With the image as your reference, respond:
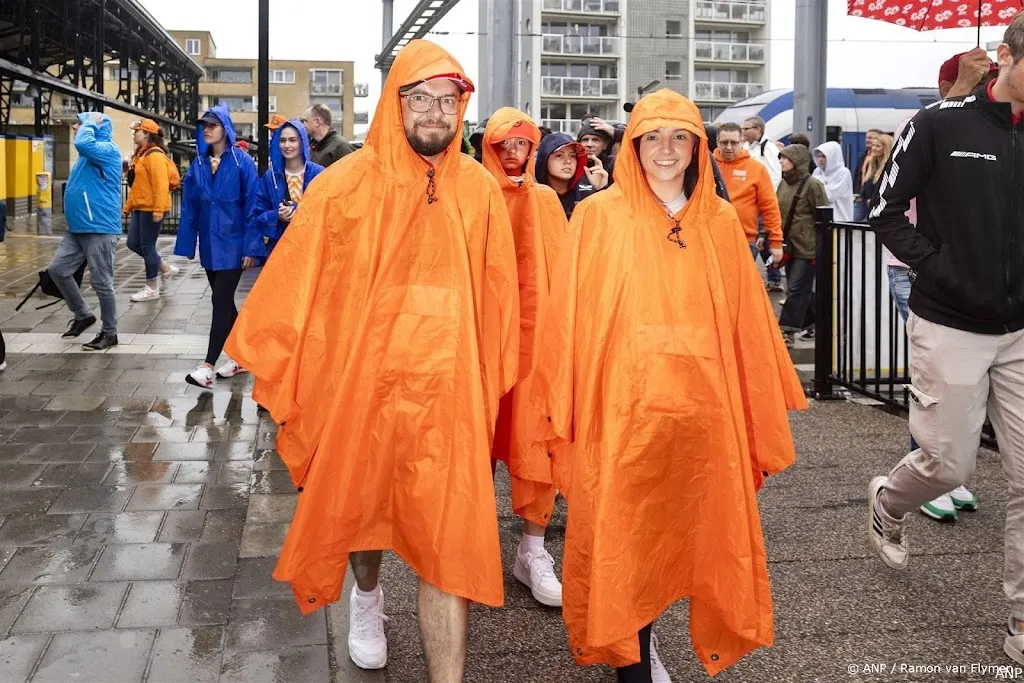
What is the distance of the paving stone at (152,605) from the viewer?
3.71 meters

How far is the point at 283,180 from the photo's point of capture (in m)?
7.47

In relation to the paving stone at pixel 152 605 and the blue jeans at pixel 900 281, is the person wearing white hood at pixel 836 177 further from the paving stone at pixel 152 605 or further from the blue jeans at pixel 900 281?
the paving stone at pixel 152 605

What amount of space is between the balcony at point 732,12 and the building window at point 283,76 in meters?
54.5

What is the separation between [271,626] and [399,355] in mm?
1211

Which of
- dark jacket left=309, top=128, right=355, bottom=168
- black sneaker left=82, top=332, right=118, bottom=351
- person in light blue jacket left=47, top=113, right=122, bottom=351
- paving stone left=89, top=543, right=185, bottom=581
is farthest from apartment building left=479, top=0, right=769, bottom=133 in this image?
paving stone left=89, top=543, right=185, bottom=581

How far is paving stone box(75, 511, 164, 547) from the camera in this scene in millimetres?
4559

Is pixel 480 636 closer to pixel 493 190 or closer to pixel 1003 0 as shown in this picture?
pixel 493 190

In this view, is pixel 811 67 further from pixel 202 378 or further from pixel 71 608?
pixel 71 608

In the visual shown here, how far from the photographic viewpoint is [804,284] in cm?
979

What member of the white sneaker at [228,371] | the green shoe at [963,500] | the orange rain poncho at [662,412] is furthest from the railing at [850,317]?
the white sneaker at [228,371]

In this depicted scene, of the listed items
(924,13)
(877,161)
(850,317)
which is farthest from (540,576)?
(877,161)

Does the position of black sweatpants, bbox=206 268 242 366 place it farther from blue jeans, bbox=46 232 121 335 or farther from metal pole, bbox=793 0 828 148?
metal pole, bbox=793 0 828 148

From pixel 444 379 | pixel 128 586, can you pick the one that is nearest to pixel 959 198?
pixel 444 379

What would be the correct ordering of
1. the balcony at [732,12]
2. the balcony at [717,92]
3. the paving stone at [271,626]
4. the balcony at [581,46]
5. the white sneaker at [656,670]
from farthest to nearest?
the balcony at [717,92]
the balcony at [732,12]
the balcony at [581,46]
the paving stone at [271,626]
the white sneaker at [656,670]
